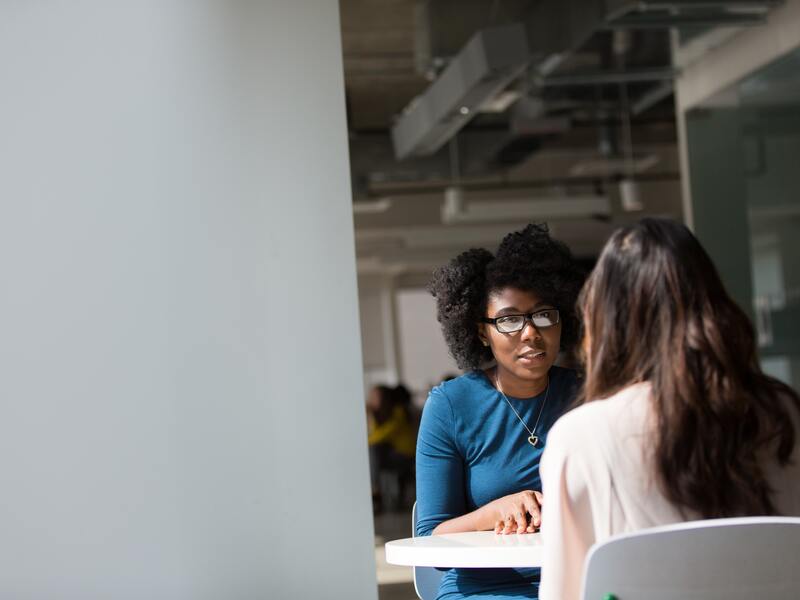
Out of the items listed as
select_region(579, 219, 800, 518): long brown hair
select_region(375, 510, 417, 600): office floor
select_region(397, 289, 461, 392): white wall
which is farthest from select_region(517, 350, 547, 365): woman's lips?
select_region(397, 289, 461, 392): white wall

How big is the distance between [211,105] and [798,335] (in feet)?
17.4

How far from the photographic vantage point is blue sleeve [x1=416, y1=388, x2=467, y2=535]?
8.08 feet

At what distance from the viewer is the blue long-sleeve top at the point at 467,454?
2467 mm

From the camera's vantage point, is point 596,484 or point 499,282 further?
point 499,282

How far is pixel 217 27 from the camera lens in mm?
2902

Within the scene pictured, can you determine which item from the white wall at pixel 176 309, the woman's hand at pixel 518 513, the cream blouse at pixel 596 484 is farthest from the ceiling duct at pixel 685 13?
the cream blouse at pixel 596 484

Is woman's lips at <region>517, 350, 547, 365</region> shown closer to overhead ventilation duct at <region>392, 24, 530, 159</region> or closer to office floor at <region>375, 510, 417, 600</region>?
office floor at <region>375, 510, 417, 600</region>

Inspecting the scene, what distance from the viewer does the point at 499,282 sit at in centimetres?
258

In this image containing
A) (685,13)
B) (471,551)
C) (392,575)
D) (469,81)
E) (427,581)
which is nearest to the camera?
(471,551)

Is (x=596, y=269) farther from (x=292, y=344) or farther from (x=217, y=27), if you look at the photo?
(x=217, y=27)

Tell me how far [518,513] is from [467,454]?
0.83ft

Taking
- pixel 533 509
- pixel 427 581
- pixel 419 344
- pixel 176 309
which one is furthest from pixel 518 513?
pixel 419 344

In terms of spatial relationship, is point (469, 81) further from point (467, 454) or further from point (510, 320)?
point (467, 454)

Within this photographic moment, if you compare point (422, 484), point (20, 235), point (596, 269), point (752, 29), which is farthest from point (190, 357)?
point (752, 29)
